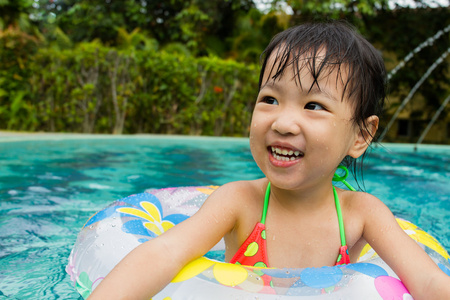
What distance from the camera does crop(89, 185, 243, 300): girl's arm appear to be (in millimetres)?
1250

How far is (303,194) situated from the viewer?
5.40ft

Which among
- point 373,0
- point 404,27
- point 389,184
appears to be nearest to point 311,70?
point 389,184

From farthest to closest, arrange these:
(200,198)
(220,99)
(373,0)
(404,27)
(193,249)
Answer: (404,27)
(373,0)
(220,99)
(200,198)
(193,249)

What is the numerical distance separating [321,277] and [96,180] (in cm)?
360

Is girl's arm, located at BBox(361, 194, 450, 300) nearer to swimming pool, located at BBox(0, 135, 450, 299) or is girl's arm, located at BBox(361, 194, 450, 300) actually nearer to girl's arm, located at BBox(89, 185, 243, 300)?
girl's arm, located at BBox(89, 185, 243, 300)

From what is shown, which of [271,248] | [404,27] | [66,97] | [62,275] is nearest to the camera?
[271,248]

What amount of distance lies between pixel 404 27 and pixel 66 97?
10.0 m

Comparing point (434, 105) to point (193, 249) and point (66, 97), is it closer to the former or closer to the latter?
point (66, 97)

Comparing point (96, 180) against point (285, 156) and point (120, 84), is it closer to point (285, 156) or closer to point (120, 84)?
point (285, 156)

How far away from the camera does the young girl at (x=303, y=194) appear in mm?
1361

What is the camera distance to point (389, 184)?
501cm

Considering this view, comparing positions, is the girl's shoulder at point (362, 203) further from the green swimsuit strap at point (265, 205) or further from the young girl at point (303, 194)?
the green swimsuit strap at point (265, 205)

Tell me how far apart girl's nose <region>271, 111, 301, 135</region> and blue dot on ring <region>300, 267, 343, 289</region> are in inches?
17.1

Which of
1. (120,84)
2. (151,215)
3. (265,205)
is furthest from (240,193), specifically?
(120,84)
